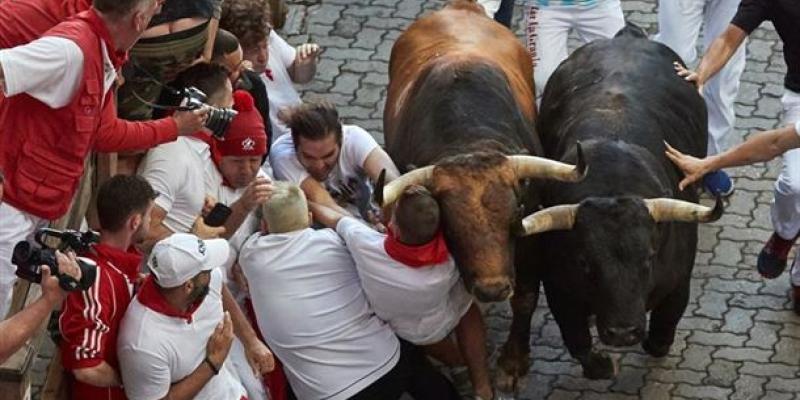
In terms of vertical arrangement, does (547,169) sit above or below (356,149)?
above

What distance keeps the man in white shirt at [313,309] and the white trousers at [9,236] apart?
135 cm

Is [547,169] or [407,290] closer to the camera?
[407,290]

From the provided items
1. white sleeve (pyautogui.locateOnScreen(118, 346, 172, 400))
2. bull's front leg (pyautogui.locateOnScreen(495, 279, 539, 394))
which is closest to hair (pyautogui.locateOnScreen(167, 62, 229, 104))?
white sleeve (pyautogui.locateOnScreen(118, 346, 172, 400))

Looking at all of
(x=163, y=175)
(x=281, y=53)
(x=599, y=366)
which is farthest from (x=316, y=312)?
(x=281, y=53)

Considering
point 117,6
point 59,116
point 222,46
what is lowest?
point 222,46

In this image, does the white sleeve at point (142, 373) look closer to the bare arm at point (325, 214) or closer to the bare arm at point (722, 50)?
the bare arm at point (325, 214)

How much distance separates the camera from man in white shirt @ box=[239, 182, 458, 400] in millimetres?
8484

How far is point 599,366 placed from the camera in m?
9.55

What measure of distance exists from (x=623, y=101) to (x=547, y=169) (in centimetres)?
135

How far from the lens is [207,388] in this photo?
307 inches

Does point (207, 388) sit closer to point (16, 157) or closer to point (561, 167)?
point (16, 157)

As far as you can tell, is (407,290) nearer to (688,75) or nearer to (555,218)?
(555,218)

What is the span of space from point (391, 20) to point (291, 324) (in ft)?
18.3

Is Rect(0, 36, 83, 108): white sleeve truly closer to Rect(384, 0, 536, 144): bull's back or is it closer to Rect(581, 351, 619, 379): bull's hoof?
Rect(384, 0, 536, 144): bull's back
